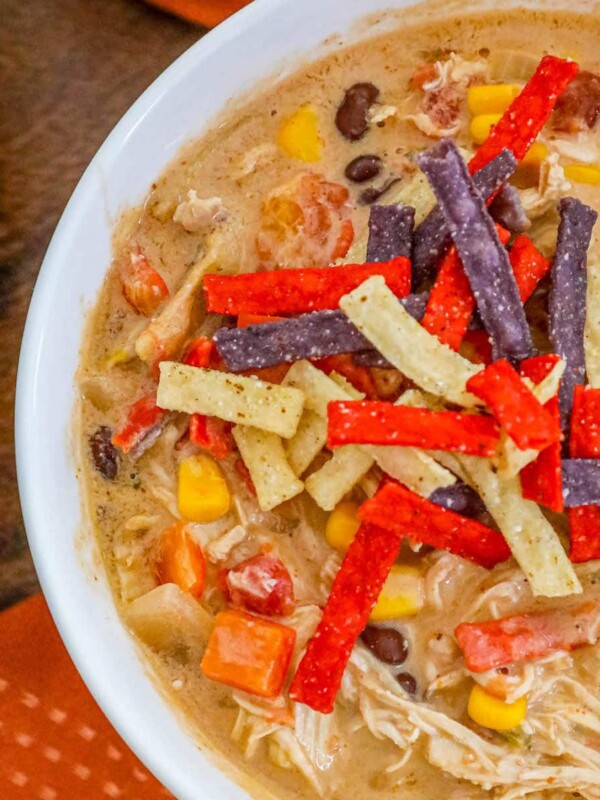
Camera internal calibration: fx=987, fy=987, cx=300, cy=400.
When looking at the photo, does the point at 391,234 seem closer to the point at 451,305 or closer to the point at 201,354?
the point at 451,305

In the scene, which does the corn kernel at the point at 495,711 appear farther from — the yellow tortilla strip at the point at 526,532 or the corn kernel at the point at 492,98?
the corn kernel at the point at 492,98

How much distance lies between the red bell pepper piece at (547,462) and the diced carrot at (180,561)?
36.4 inches

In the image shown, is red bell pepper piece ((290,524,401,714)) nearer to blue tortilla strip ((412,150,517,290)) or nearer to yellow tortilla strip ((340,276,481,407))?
yellow tortilla strip ((340,276,481,407))

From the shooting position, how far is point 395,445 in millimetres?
2377

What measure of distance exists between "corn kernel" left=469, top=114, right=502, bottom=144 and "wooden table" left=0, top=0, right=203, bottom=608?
1.00 meters

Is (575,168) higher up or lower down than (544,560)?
higher up

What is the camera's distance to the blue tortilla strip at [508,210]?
2.62 m

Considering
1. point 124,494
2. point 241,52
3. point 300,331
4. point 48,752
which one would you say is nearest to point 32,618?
point 48,752

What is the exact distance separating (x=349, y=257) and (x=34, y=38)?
1.38 m

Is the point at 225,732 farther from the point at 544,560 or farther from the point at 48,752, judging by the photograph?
the point at 544,560

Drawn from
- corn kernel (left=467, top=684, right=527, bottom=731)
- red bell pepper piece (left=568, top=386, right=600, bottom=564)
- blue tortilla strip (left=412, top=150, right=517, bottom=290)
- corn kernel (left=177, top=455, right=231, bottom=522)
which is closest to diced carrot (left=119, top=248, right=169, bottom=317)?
corn kernel (left=177, top=455, right=231, bottom=522)

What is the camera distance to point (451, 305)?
246 centimetres

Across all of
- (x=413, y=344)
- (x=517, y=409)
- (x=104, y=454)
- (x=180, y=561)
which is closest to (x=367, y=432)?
(x=413, y=344)

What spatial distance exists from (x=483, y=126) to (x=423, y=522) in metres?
1.15
